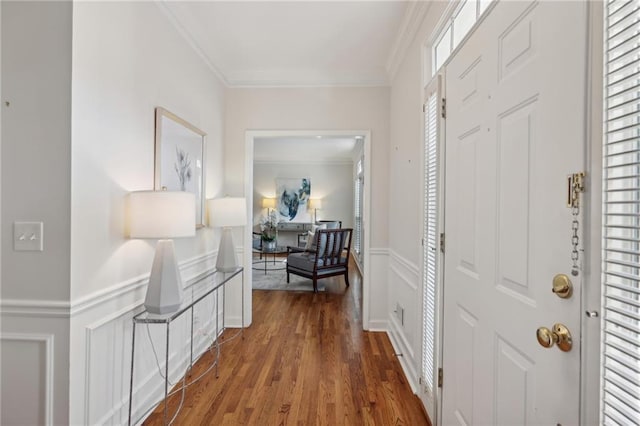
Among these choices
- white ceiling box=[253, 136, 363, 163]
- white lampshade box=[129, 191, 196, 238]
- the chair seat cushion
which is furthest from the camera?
white ceiling box=[253, 136, 363, 163]

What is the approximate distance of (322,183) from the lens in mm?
8422

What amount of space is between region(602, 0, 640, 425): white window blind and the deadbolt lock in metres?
0.09

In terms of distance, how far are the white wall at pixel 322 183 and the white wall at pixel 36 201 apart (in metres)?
7.02

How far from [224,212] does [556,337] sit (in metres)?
2.41

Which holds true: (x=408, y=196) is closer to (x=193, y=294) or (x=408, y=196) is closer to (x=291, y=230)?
(x=193, y=294)

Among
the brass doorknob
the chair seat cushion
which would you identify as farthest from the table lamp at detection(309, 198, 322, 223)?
the brass doorknob

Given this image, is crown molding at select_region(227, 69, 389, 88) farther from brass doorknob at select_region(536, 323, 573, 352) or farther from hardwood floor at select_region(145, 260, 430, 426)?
brass doorknob at select_region(536, 323, 573, 352)

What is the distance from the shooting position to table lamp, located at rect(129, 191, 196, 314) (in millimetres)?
1625

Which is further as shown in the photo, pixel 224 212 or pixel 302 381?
pixel 224 212

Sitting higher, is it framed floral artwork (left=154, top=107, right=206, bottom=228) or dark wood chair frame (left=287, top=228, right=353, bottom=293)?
framed floral artwork (left=154, top=107, right=206, bottom=228)

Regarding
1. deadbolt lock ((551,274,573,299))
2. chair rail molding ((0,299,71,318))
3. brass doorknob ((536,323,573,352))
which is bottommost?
chair rail molding ((0,299,71,318))

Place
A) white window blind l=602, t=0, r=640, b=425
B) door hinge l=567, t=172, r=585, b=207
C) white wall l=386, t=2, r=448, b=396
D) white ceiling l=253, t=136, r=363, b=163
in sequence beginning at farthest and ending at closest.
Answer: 1. white ceiling l=253, t=136, r=363, b=163
2. white wall l=386, t=2, r=448, b=396
3. door hinge l=567, t=172, r=585, b=207
4. white window blind l=602, t=0, r=640, b=425

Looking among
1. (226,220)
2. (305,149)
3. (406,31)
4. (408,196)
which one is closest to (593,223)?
(408,196)

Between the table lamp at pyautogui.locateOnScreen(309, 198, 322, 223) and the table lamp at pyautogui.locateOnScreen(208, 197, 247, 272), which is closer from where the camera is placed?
the table lamp at pyautogui.locateOnScreen(208, 197, 247, 272)
